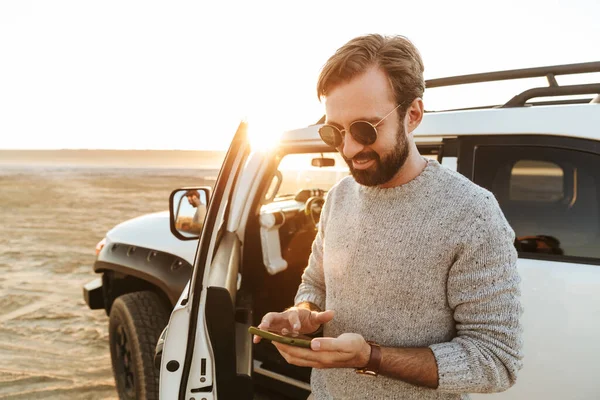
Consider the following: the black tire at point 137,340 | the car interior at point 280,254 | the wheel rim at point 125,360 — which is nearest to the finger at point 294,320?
the car interior at point 280,254

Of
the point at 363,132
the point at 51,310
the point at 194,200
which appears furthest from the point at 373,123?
the point at 51,310

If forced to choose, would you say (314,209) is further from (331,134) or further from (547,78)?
(331,134)

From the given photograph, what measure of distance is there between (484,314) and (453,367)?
16 centimetres

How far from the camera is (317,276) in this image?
1.57 meters

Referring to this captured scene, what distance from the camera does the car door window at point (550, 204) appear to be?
1726 mm

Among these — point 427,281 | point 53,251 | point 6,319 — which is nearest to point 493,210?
point 427,281

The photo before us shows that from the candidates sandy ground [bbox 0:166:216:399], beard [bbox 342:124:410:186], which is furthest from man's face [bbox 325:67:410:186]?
sandy ground [bbox 0:166:216:399]

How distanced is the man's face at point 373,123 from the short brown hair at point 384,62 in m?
0.02

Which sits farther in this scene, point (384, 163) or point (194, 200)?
point (194, 200)

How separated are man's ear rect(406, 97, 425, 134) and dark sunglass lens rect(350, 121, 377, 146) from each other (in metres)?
0.13

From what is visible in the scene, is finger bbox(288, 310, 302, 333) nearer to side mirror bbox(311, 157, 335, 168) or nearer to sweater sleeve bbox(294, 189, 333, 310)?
sweater sleeve bbox(294, 189, 333, 310)

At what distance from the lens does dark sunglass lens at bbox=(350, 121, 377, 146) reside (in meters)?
1.20

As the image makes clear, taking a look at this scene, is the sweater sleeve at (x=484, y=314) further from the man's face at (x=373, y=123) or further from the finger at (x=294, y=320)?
the finger at (x=294, y=320)

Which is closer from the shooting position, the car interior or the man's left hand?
the man's left hand
